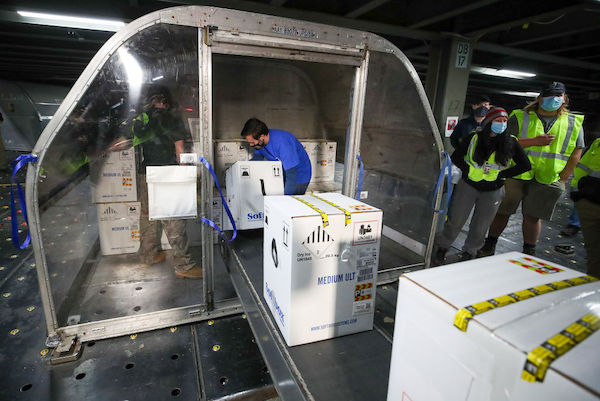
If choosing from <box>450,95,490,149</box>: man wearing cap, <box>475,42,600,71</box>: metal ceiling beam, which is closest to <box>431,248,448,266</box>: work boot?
<box>450,95,490,149</box>: man wearing cap

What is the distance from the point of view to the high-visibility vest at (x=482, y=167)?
2684 millimetres

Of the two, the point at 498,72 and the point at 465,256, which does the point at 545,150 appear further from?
the point at 498,72

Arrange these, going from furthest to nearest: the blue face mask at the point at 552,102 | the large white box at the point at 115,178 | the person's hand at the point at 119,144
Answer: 1. the blue face mask at the point at 552,102
2. the large white box at the point at 115,178
3. the person's hand at the point at 119,144

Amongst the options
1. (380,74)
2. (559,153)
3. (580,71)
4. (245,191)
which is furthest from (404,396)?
(580,71)

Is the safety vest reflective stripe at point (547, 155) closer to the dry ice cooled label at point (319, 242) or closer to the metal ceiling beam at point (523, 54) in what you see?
the metal ceiling beam at point (523, 54)

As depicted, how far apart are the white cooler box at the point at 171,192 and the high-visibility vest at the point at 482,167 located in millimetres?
2308

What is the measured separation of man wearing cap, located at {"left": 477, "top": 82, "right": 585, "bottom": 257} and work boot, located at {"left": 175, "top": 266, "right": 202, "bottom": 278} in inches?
119

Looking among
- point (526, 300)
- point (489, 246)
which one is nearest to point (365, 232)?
point (526, 300)

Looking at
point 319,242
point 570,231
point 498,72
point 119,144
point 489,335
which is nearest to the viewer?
point 489,335

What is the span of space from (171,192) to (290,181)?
3.55ft

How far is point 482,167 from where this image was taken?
2.73 m

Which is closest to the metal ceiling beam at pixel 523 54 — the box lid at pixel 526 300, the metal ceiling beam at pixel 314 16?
the metal ceiling beam at pixel 314 16

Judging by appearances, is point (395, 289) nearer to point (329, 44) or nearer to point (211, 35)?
point (329, 44)

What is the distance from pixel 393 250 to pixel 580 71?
621cm
